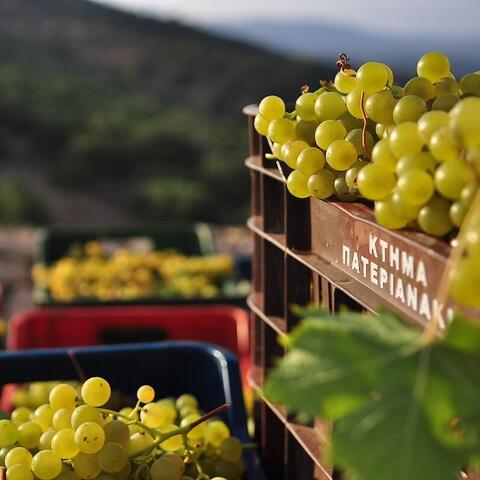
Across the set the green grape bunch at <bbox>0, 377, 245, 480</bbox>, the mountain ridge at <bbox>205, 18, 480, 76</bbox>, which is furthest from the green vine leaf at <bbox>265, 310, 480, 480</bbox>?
the mountain ridge at <bbox>205, 18, 480, 76</bbox>

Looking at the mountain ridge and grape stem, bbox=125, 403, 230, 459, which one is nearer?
grape stem, bbox=125, 403, 230, 459

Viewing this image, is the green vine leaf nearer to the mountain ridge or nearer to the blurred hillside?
the blurred hillside

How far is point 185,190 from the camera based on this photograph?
10.1 meters

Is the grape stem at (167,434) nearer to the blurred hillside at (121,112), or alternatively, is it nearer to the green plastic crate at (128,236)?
the green plastic crate at (128,236)

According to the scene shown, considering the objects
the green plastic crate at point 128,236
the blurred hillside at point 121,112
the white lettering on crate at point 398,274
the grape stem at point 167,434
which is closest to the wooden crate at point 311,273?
the white lettering on crate at point 398,274

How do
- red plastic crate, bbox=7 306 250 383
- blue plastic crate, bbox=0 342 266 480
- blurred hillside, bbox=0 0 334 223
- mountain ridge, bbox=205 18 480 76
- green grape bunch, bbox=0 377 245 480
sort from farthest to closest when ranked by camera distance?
mountain ridge, bbox=205 18 480 76
blurred hillside, bbox=0 0 334 223
red plastic crate, bbox=7 306 250 383
blue plastic crate, bbox=0 342 266 480
green grape bunch, bbox=0 377 245 480

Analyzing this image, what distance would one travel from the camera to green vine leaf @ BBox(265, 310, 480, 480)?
25.9 inches

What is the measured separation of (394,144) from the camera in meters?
0.91

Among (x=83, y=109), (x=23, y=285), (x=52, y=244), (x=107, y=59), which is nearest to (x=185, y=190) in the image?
(x=83, y=109)

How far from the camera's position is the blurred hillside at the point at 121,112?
33.1ft

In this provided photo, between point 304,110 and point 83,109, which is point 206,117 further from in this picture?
point 304,110

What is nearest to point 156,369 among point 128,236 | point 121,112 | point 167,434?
point 167,434

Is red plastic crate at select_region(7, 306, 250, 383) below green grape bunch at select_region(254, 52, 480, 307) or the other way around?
below

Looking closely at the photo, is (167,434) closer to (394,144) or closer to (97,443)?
(97,443)
